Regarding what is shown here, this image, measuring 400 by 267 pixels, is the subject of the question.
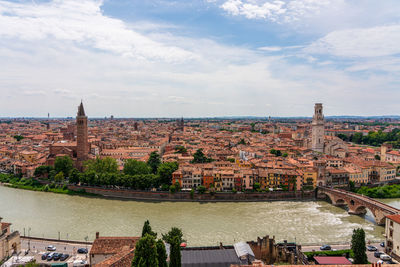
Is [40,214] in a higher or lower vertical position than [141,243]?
lower

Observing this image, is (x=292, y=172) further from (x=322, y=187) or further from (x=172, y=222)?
(x=172, y=222)

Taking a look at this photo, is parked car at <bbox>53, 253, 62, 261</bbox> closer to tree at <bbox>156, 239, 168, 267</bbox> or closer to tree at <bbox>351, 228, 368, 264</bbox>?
tree at <bbox>156, 239, 168, 267</bbox>

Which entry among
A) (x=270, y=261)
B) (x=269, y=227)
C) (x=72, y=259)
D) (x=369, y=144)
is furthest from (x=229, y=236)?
(x=369, y=144)

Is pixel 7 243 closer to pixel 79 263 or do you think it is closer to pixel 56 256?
pixel 56 256

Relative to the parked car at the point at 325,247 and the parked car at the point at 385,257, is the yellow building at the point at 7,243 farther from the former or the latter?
the parked car at the point at 385,257

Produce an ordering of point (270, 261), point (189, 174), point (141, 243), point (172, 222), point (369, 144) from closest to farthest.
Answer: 1. point (141, 243)
2. point (270, 261)
3. point (172, 222)
4. point (189, 174)
5. point (369, 144)

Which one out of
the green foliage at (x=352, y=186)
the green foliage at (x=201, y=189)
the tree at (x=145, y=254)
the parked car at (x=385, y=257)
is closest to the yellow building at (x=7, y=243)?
the tree at (x=145, y=254)
